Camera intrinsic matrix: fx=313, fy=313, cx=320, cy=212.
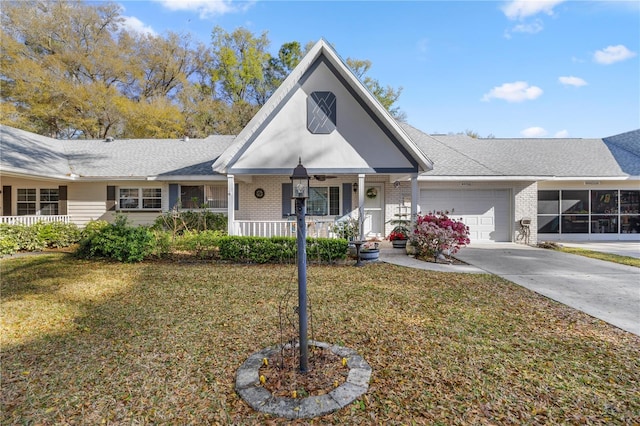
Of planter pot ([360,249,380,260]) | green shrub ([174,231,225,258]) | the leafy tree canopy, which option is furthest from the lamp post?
the leafy tree canopy

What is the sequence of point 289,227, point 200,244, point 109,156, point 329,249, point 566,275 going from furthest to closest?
point 109,156
point 289,227
point 200,244
point 329,249
point 566,275

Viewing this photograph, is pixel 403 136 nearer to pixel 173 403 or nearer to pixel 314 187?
pixel 314 187

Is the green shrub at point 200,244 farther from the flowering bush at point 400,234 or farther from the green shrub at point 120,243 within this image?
the flowering bush at point 400,234

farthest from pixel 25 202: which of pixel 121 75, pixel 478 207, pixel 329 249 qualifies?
pixel 478 207

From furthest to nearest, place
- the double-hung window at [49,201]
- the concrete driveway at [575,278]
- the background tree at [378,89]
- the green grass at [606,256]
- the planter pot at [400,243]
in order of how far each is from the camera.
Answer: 1. the background tree at [378,89]
2. the double-hung window at [49,201]
3. the planter pot at [400,243]
4. the green grass at [606,256]
5. the concrete driveway at [575,278]

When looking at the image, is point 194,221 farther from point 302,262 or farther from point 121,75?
point 121,75

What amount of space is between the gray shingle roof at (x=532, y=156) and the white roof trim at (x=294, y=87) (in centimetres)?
271

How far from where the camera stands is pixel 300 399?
2.86 m

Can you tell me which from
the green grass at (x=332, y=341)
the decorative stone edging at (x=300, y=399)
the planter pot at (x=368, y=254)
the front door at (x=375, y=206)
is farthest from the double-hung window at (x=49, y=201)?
the decorative stone edging at (x=300, y=399)

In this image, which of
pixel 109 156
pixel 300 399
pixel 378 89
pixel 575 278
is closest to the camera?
pixel 300 399

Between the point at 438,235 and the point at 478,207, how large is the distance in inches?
209

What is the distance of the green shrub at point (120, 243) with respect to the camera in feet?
30.1

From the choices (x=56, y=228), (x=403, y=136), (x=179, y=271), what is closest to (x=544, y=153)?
(x=403, y=136)

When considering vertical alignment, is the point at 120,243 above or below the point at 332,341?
above
